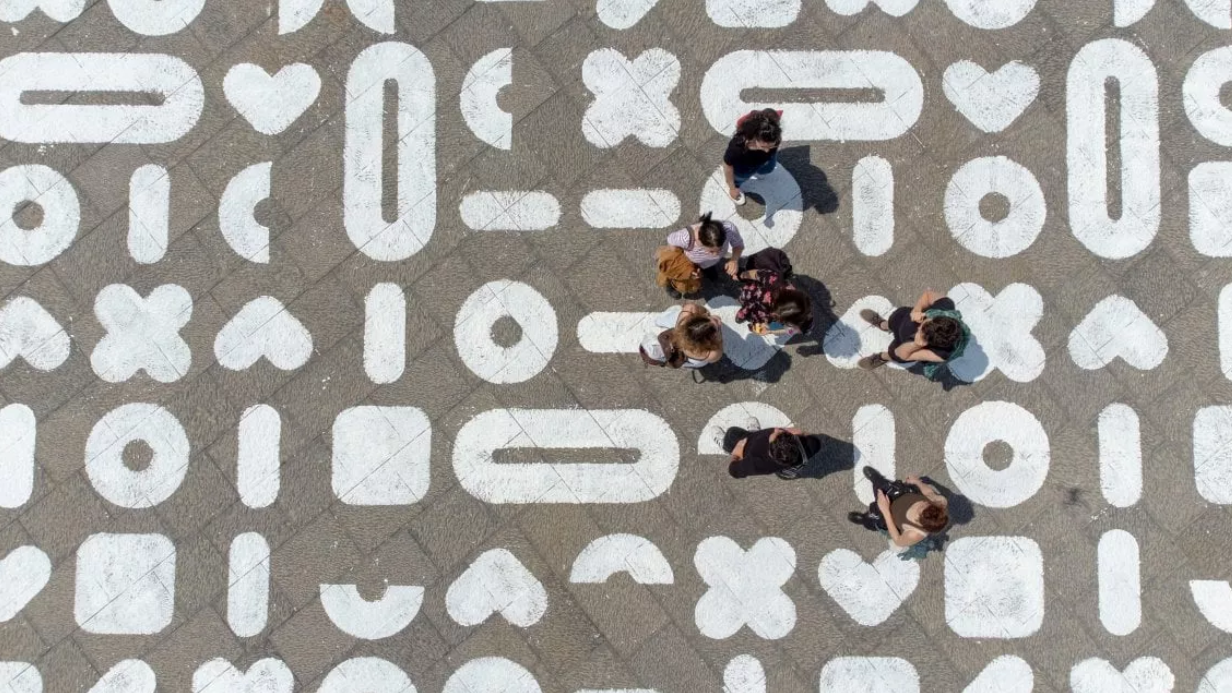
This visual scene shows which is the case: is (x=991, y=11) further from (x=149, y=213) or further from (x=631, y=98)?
(x=149, y=213)

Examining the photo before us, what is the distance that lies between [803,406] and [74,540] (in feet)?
22.0

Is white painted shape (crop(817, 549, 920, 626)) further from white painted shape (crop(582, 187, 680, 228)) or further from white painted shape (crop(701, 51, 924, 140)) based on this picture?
white painted shape (crop(701, 51, 924, 140))

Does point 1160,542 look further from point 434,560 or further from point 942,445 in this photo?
point 434,560

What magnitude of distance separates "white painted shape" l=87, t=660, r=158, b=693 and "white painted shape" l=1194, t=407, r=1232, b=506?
9.51m

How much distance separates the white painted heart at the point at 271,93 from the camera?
7.43 m

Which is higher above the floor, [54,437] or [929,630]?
[54,437]

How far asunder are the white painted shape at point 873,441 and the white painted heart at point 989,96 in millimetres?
2840

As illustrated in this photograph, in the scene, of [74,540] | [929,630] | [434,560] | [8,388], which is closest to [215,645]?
[74,540]

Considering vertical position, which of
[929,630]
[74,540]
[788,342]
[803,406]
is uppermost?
[74,540]

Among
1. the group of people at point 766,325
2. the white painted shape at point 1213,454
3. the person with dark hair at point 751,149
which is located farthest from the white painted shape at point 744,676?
the white painted shape at point 1213,454

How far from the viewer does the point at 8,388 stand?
23.8 feet

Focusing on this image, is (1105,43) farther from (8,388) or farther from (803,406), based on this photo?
(8,388)

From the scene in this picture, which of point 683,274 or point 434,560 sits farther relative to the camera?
point 434,560

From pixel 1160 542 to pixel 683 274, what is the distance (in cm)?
490
